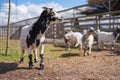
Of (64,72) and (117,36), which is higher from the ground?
(117,36)

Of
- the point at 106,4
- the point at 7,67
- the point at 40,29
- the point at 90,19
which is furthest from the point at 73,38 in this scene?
the point at 106,4

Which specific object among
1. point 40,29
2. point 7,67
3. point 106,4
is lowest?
point 7,67

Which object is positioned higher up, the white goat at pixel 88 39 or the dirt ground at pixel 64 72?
the white goat at pixel 88 39

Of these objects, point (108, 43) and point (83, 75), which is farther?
point (108, 43)

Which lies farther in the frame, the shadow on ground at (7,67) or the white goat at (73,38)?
the white goat at (73,38)

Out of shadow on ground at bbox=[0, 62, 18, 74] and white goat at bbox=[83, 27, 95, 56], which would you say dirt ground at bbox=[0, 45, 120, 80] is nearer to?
shadow on ground at bbox=[0, 62, 18, 74]

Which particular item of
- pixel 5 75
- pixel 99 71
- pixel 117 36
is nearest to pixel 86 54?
pixel 117 36

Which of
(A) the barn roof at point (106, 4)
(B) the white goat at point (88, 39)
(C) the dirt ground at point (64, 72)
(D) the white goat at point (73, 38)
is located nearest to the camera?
(C) the dirt ground at point (64, 72)

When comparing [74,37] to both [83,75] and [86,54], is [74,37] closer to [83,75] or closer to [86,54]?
[86,54]

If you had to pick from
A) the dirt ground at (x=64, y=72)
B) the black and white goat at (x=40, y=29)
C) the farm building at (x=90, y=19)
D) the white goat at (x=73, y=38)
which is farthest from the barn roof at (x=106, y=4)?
the black and white goat at (x=40, y=29)

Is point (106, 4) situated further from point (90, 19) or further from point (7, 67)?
point (7, 67)

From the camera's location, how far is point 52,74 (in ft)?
23.9

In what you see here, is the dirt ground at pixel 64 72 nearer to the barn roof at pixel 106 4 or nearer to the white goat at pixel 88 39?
the white goat at pixel 88 39

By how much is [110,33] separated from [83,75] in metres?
7.59
